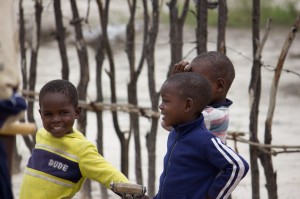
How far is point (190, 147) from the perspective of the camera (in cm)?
293

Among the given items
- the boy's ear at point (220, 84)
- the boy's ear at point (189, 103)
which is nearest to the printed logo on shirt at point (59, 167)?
the boy's ear at point (189, 103)

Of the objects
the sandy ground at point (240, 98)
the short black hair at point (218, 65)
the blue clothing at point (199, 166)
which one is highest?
the short black hair at point (218, 65)

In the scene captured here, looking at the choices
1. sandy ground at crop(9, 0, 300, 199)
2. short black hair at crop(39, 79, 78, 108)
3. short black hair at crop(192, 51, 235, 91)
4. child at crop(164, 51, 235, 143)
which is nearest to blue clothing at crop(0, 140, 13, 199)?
short black hair at crop(39, 79, 78, 108)

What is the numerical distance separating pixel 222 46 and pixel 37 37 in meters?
1.74

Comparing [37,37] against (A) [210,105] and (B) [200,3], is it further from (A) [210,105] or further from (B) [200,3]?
(A) [210,105]

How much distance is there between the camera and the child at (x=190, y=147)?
2.89m

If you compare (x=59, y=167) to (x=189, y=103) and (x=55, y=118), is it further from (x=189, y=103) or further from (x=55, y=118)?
(x=189, y=103)

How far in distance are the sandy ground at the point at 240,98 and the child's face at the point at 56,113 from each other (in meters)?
1.63

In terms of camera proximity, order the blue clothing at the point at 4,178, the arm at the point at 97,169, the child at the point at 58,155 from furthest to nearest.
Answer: the child at the point at 58,155
the arm at the point at 97,169
the blue clothing at the point at 4,178

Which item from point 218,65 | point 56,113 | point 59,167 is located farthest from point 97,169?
point 218,65

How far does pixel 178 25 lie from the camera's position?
16.6 feet

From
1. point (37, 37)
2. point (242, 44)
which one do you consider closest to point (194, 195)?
point (37, 37)

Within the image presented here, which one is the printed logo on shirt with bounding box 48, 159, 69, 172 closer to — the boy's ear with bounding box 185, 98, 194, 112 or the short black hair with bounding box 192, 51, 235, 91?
the boy's ear with bounding box 185, 98, 194, 112

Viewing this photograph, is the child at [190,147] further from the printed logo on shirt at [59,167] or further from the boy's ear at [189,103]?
the printed logo on shirt at [59,167]
